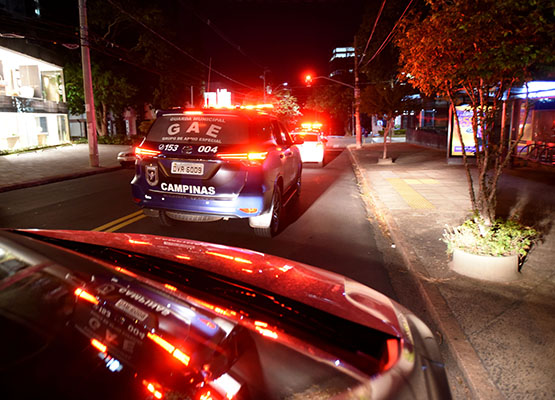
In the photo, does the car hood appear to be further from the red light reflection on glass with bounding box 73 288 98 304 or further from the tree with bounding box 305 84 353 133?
the tree with bounding box 305 84 353 133

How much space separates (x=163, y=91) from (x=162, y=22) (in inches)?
276

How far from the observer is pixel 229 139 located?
6012mm

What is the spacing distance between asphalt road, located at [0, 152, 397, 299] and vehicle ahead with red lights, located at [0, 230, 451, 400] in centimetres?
286

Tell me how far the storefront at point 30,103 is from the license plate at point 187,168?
82.3ft

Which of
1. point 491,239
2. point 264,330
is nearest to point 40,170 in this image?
point 491,239

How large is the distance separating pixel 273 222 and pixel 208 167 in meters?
1.58

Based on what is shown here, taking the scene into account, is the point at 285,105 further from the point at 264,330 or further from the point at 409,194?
the point at 264,330

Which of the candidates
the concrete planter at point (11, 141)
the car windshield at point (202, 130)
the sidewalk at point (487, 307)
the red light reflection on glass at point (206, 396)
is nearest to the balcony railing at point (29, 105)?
the concrete planter at point (11, 141)

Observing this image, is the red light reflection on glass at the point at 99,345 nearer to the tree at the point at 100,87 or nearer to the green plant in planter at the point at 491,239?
the green plant in planter at the point at 491,239

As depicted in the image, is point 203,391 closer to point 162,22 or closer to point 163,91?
point 162,22

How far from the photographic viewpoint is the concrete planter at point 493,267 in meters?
4.79

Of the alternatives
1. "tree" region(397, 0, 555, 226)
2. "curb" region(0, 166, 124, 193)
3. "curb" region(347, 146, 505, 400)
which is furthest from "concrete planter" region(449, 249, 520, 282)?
"curb" region(0, 166, 124, 193)

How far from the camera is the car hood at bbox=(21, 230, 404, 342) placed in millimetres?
2045

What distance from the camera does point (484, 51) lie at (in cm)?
489
